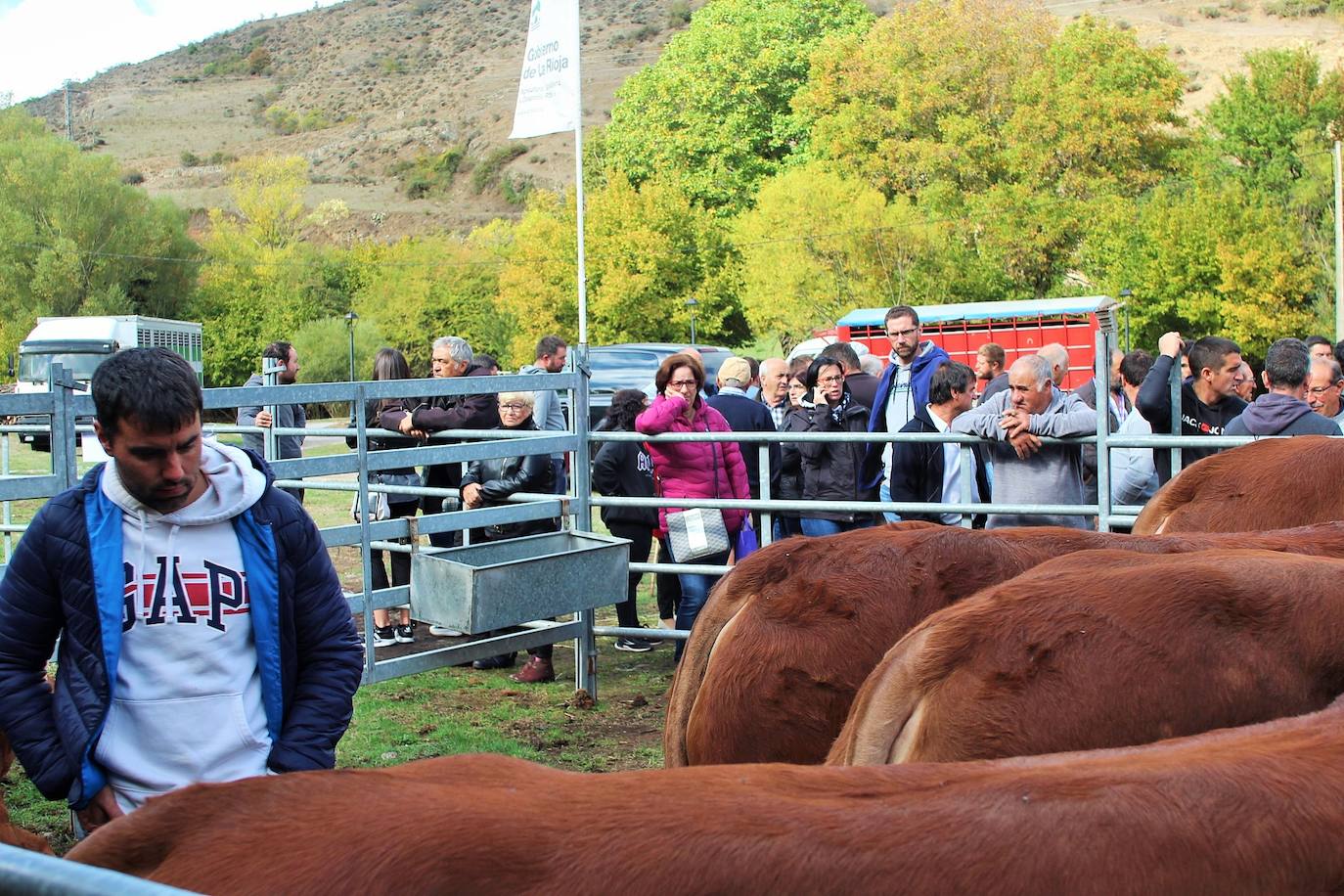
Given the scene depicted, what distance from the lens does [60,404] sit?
4457 mm

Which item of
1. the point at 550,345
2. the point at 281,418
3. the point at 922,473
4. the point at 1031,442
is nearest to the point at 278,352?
the point at 281,418

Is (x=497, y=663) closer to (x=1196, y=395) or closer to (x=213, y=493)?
(x=1196, y=395)

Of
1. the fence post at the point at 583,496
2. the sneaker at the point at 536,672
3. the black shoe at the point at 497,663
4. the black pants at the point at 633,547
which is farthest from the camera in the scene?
the black pants at the point at 633,547

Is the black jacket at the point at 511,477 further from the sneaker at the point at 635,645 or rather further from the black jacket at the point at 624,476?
the sneaker at the point at 635,645

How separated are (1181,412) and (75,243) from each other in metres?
53.8

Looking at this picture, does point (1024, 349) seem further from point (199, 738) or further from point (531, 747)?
point (199, 738)

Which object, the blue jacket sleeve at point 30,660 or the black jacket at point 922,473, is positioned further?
the black jacket at point 922,473

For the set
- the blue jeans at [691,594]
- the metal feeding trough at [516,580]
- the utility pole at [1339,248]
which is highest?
the utility pole at [1339,248]

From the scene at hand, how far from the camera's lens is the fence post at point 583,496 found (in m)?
6.75

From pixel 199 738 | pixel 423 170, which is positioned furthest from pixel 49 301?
pixel 423 170

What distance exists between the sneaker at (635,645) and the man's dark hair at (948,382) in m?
2.55

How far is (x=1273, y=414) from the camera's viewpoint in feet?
20.8

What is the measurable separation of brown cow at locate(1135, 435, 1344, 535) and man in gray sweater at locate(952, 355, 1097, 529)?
981 mm

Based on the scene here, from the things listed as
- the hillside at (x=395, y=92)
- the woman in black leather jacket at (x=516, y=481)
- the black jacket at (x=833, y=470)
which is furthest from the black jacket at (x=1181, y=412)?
the hillside at (x=395, y=92)
